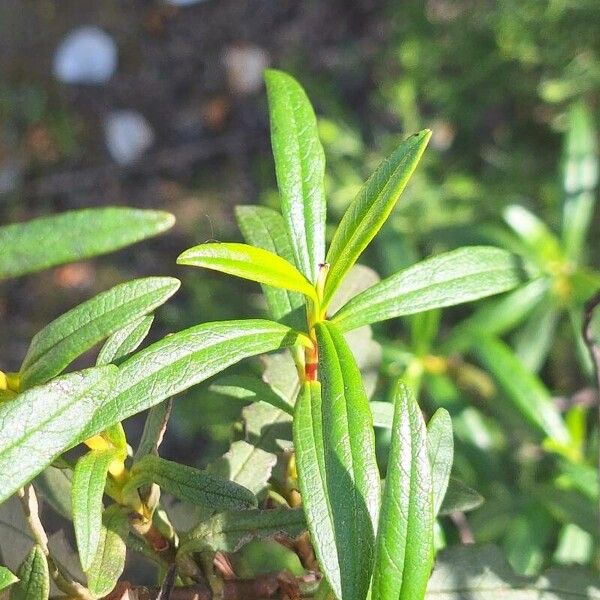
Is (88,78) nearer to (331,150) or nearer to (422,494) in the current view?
(331,150)

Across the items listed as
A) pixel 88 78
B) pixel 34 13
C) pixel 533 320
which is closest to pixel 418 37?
pixel 533 320

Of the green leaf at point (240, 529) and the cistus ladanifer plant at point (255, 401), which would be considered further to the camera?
the green leaf at point (240, 529)

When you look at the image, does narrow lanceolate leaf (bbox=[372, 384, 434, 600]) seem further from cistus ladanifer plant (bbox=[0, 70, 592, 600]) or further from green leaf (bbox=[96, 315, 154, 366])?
green leaf (bbox=[96, 315, 154, 366])

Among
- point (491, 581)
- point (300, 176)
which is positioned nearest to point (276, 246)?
point (300, 176)

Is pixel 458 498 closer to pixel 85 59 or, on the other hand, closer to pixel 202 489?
pixel 202 489

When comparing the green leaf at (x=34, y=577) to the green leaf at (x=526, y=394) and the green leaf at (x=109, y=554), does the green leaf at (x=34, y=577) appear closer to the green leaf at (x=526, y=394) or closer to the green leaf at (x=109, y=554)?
the green leaf at (x=109, y=554)

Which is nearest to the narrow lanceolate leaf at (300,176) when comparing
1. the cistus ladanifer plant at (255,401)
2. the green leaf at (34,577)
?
the cistus ladanifer plant at (255,401)
